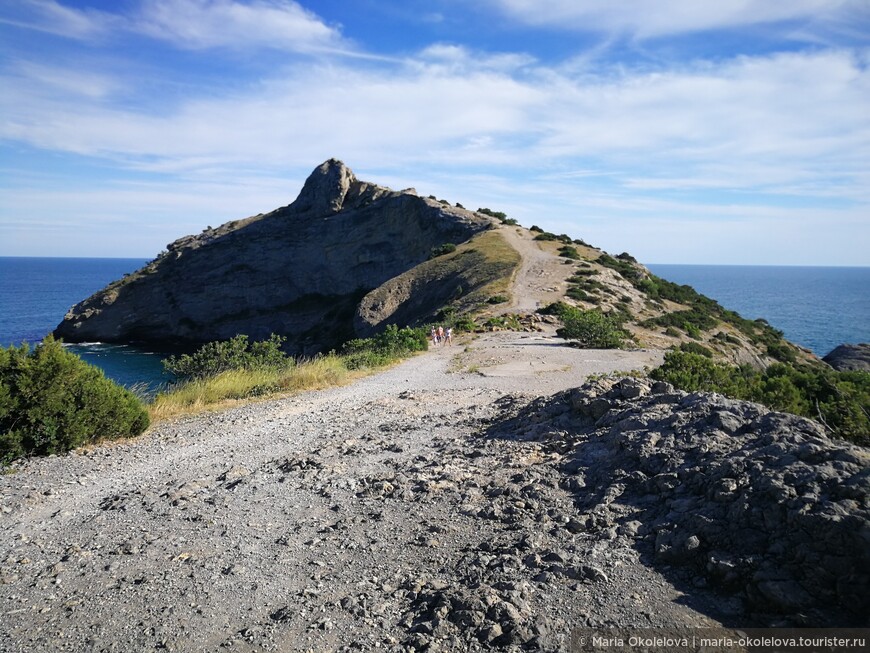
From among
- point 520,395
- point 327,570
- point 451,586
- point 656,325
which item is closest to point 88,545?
point 327,570

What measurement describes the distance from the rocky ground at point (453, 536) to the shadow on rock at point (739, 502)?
0.06ft

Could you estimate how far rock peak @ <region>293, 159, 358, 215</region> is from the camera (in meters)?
74.0

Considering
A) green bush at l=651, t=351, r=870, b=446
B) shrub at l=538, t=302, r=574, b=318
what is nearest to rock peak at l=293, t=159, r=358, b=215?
shrub at l=538, t=302, r=574, b=318

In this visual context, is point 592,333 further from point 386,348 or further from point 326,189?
point 326,189

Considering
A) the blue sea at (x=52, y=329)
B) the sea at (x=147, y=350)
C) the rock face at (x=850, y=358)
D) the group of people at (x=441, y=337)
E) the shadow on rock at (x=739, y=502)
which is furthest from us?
the sea at (x=147, y=350)

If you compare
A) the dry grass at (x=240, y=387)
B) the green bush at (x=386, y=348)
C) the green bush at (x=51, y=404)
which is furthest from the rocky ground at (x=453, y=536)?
the green bush at (x=386, y=348)

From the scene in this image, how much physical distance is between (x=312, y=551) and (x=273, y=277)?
224ft

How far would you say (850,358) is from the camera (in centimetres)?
3912

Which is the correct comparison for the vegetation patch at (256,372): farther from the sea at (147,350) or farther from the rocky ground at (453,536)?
the rocky ground at (453,536)

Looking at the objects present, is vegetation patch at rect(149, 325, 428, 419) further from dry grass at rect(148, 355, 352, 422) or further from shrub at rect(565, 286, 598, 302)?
→ shrub at rect(565, 286, 598, 302)

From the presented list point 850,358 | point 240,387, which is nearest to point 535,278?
point 850,358

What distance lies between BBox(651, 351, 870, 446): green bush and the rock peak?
6755 cm

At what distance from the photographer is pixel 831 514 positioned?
3.82m

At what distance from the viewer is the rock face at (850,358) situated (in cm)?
3803
